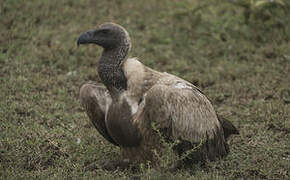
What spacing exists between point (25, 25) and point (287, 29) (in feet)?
17.1

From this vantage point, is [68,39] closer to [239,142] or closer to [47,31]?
[47,31]

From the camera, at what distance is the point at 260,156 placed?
5.67 m

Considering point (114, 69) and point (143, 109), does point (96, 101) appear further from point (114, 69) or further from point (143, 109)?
point (143, 109)

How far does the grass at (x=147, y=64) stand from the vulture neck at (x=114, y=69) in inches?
35.6

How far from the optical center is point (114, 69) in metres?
5.31

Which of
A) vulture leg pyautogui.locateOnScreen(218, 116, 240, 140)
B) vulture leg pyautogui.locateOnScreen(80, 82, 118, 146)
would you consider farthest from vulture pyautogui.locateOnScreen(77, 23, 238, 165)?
vulture leg pyautogui.locateOnScreen(218, 116, 240, 140)

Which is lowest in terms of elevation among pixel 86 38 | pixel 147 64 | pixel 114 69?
pixel 147 64

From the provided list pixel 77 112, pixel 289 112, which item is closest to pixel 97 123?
pixel 77 112

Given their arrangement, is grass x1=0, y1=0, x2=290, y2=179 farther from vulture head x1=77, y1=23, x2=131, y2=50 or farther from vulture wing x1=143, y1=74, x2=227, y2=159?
vulture head x1=77, y1=23, x2=131, y2=50

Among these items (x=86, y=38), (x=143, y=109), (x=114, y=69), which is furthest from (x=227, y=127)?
(x=86, y=38)

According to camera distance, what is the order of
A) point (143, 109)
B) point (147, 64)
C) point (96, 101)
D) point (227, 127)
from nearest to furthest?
point (143, 109) < point (96, 101) < point (227, 127) < point (147, 64)

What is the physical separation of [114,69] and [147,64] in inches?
138

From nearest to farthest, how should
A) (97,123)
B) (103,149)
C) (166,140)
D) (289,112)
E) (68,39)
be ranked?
(166,140) → (97,123) → (103,149) → (289,112) → (68,39)

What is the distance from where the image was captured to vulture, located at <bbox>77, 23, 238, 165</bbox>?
496 centimetres
